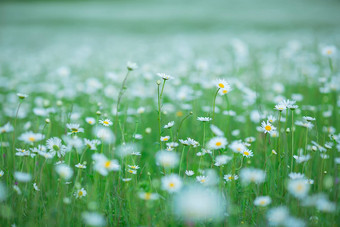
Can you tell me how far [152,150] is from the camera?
2137mm

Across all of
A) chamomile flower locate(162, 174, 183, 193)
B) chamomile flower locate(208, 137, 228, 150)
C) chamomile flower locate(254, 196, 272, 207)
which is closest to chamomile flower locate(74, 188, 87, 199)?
chamomile flower locate(162, 174, 183, 193)

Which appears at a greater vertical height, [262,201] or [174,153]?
[174,153]

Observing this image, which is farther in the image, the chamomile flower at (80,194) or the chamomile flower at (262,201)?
the chamomile flower at (80,194)

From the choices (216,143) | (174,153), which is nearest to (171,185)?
(174,153)

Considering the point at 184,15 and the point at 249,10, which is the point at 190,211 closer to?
the point at 184,15

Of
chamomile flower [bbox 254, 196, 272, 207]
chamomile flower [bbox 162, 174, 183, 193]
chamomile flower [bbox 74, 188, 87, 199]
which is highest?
chamomile flower [bbox 162, 174, 183, 193]

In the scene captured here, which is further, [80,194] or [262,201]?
[80,194]

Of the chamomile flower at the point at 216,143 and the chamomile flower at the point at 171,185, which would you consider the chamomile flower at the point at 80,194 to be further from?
the chamomile flower at the point at 216,143

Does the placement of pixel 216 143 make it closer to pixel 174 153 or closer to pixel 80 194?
pixel 174 153

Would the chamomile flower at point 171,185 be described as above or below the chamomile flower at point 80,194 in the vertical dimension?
above

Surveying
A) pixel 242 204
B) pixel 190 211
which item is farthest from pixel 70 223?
pixel 242 204

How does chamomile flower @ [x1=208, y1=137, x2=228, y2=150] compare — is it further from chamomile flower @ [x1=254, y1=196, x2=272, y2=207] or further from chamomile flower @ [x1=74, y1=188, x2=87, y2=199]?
chamomile flower @ [x1=74, y1=188, x2=87, y2=199]

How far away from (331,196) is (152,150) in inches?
48.5

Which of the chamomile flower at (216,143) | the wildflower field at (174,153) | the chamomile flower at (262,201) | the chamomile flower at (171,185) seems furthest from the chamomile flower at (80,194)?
the chamomile flower at (262,201)
